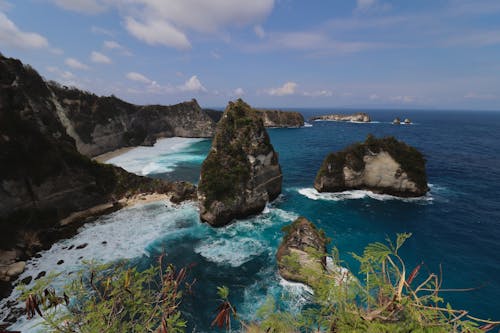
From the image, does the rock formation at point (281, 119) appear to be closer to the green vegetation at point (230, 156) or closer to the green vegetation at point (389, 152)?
the green vegetation at point (389, 152)

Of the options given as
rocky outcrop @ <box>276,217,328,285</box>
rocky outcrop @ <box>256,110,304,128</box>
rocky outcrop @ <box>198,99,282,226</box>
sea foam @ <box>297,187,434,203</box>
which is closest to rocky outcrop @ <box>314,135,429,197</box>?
sea foam @ <box>297,187,434,203</box>

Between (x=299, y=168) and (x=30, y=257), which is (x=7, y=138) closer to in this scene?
(x=30, y=257)

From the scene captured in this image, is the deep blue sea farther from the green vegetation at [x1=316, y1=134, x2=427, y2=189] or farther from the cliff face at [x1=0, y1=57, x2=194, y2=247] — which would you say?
the cliff face at [x1=0, y1=57, x2=194, y2=247]

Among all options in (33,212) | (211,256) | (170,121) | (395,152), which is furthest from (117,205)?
(170,121)

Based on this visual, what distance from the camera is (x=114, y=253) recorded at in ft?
90.5

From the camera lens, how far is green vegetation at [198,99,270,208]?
3350 centimetres

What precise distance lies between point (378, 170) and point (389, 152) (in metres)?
3.69

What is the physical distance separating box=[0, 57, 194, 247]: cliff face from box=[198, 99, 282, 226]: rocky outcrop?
1046 centimetres

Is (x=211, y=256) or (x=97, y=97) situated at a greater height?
(x=97, y=97)

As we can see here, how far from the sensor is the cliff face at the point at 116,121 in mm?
68562

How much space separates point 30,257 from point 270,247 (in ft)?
91.3

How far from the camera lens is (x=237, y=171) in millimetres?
34719

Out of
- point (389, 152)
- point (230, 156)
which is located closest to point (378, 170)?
point (389, 152)

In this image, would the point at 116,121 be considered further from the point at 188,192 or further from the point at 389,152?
the point at 389,152
